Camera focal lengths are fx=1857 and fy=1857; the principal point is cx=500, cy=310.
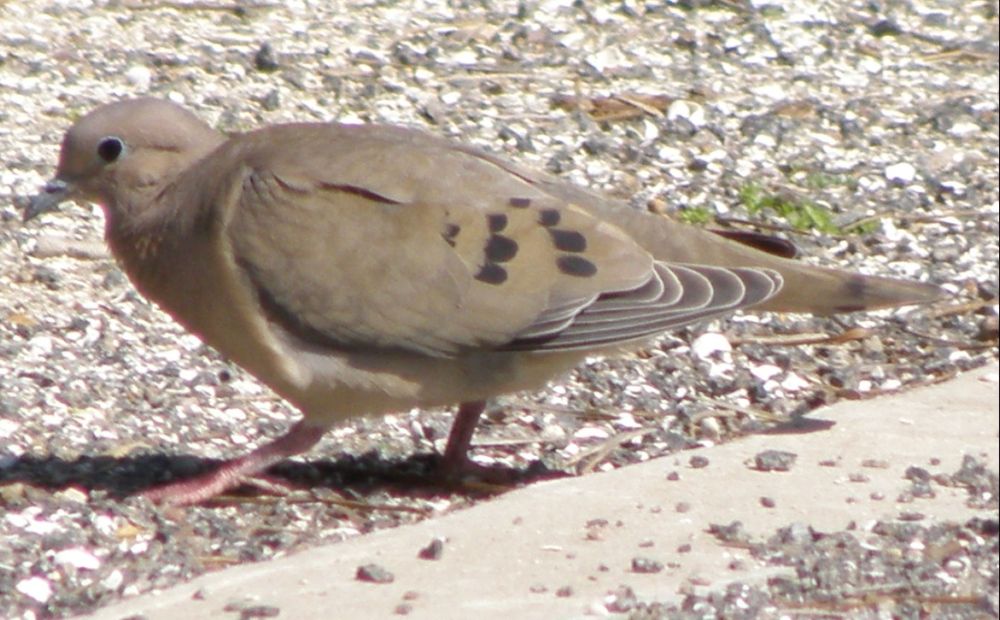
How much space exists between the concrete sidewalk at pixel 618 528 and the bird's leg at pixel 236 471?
48 centimetres

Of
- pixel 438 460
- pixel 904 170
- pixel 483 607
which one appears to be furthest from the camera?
pixel 904 170

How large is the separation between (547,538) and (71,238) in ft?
7.96

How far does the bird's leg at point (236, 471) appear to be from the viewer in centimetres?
441

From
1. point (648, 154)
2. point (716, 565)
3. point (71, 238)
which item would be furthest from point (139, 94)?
point (716, 565)

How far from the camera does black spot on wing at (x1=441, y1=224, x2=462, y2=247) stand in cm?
446

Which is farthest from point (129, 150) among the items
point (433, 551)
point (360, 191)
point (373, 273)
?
point (433, 551)

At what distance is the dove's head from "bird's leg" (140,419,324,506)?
71 cm

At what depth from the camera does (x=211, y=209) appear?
4441 mm

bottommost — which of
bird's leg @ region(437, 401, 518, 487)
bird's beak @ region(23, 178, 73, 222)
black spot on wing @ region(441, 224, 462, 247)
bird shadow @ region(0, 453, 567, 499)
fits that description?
bird shadow @ region(0, 453, 567, 499)

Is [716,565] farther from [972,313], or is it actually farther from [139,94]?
[139,94]

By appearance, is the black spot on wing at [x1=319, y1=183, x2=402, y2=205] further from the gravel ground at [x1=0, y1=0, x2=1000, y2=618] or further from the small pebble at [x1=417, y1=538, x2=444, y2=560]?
the small pebble at [x1=417, y1=538, x2=444, y2=560]

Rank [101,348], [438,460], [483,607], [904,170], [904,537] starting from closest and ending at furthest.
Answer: [483,607], [904,537], [438,460], [101,348], [904,170]

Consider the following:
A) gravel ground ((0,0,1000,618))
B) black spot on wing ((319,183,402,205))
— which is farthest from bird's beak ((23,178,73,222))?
black spot on wing ((319,183,402,205))

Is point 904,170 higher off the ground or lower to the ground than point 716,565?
higher
